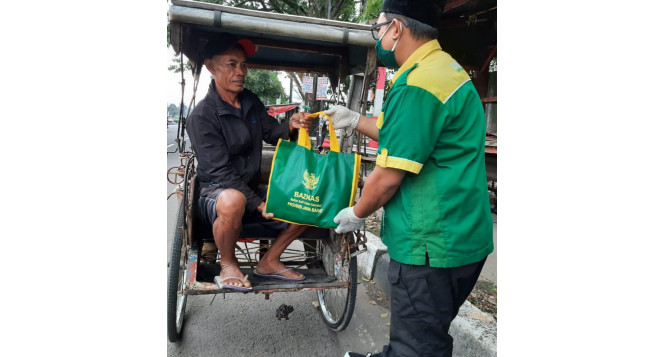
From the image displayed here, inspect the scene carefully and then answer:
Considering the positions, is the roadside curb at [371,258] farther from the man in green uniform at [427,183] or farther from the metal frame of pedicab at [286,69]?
the man in green uniform at [427,183]

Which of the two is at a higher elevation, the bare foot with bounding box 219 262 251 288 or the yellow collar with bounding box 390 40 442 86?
the yellow collar with bounding box 390 40 442 86

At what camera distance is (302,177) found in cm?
238

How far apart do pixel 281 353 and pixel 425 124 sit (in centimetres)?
201

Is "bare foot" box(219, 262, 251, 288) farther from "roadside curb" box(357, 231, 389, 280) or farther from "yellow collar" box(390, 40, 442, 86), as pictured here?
"roadside curb" box(357, 231, 389, 280)

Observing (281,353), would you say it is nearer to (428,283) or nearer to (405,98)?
(428,283)

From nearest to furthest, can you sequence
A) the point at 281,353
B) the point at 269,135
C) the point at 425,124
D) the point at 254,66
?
the point at 425,124 → the point at 281,353 → the point at 269,135 → the point at 254,66

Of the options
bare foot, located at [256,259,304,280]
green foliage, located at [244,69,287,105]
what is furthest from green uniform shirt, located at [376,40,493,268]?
green foliage, located at [244,69,287,105]

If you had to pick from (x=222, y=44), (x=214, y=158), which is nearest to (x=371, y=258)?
(x=214, y=158)

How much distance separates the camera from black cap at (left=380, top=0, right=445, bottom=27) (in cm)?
175

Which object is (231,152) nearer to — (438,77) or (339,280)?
(339,280)

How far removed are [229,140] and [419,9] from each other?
5.26 feet

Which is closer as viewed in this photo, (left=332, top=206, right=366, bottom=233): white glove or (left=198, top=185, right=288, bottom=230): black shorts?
(left=332, top=206, right=366, bottom=233): white glove

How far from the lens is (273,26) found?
2422 millimetres

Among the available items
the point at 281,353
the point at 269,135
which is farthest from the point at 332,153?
the point at 281,353
